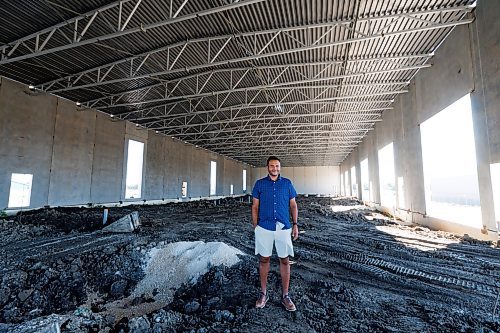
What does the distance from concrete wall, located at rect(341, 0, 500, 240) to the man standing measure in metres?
6.77

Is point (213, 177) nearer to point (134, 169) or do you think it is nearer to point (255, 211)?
point (134, 169)

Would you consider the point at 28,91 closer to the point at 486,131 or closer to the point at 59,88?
the point at 59,88

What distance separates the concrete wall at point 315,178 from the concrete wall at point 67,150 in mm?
29507

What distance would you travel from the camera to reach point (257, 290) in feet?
12.7

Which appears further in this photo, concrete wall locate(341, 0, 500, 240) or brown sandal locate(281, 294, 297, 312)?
concrete wall locate(341, 0, 500, 240)

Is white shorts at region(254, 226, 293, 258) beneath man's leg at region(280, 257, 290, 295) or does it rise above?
above

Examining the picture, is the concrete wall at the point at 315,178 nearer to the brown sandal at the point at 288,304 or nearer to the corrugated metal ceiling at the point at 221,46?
the corrugated metal ceiling at the point at 221,46

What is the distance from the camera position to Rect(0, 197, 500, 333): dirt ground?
9.84 feet

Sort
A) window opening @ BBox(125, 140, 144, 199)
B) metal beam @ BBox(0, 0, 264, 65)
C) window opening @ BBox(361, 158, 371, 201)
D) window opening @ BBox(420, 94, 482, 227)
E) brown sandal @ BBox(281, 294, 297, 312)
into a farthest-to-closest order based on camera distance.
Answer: window opening @ BBox(361, 158, 371, 201) < window opening @ BBox(125, 140, 144, 199) < window opening @ BBox(420, 94, 482, 227) < metal beam @ BBox(0, 0, 264, 65) < brown sandal @ BBox(281, 294, 297, 312)

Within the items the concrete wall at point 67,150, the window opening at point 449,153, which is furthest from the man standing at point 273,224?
the concrete wall at point 67,150

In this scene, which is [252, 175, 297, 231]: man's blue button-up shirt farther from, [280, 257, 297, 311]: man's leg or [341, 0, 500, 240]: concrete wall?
[341, 0, 500, 240]: concrete wall

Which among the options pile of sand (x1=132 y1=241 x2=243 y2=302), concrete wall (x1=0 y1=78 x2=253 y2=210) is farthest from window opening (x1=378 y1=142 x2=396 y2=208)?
concrete wall (x1=0 y1=78 x2=253 y2=210)

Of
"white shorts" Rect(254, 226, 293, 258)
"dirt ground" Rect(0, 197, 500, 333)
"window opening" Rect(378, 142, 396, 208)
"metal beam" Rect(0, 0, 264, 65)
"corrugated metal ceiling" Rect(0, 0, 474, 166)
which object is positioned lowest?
"dirt ground" Rect(0, 197, 500, 333)

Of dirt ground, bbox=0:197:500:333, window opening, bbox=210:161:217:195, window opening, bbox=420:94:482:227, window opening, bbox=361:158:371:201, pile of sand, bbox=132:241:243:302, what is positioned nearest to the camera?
dirt ground, bbox=0:197:500:333
